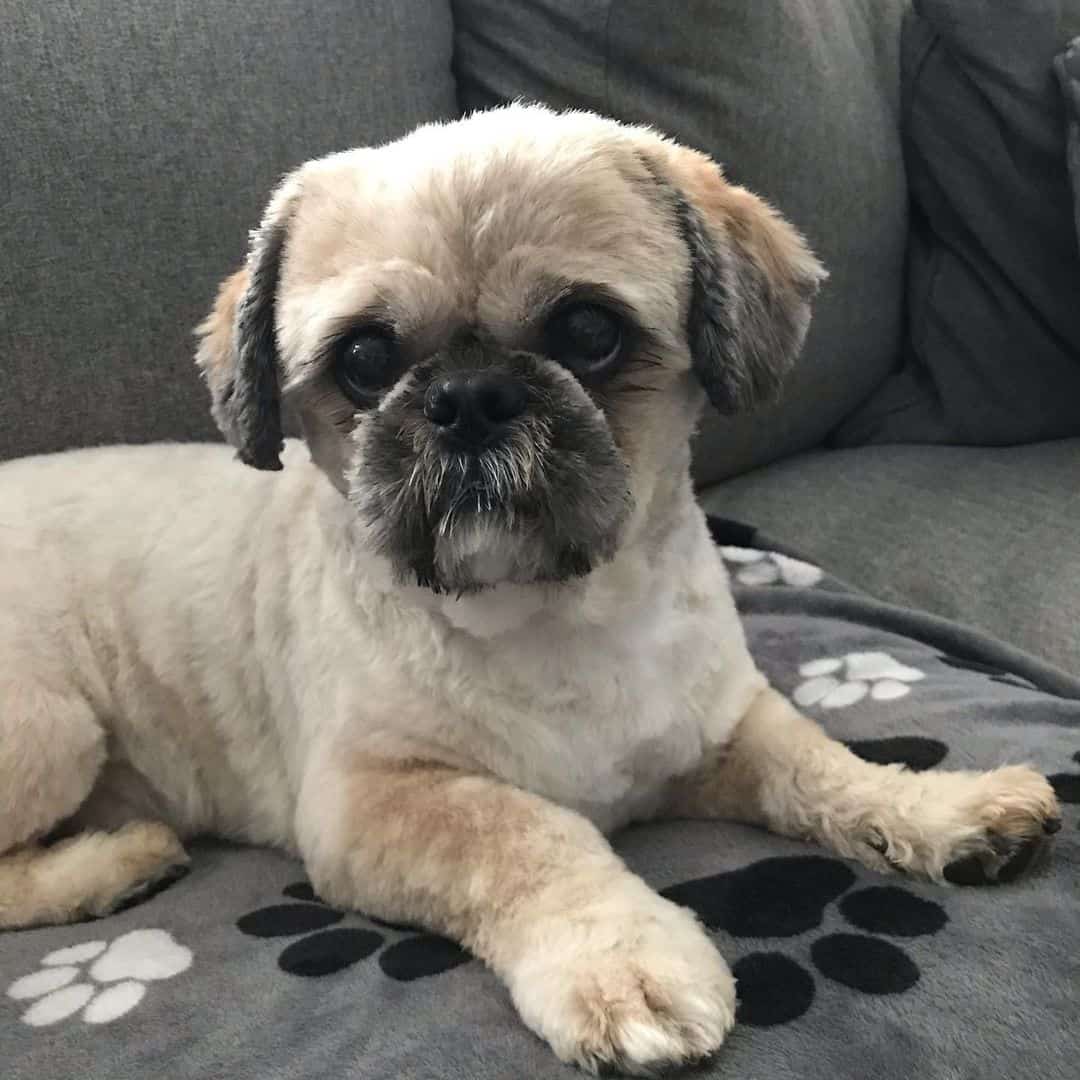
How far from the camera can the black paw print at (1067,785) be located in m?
0.97

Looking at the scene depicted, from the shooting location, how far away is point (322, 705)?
41.4 inches

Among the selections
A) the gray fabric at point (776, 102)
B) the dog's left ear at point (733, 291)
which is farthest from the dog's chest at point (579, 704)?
the gray fabric at point (776, 102)

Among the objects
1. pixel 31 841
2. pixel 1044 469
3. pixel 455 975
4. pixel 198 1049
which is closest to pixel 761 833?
pixel 455 975

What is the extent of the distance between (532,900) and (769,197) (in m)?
1.17

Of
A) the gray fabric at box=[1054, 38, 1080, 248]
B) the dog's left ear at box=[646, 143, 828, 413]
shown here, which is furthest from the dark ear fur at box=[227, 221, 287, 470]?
the gray fabric at box=[1054, 38, 1080, 248]

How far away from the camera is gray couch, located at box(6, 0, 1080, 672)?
1.35 meters

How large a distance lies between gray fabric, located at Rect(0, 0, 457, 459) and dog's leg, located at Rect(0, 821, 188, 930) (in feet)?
1.81

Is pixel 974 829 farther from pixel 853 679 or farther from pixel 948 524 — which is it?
pixel 948 524

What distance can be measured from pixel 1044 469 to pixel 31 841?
1464 mm

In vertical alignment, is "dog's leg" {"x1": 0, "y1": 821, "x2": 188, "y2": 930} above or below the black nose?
below

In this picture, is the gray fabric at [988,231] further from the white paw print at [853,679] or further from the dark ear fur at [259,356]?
the dark ear fur at [259,356]

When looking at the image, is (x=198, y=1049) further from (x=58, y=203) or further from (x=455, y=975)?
(x=58, y=203)

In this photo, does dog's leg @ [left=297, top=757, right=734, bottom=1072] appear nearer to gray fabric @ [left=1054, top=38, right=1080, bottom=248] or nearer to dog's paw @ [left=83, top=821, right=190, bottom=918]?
dog's paw @ [left=83, top=821, right=190, bottom=918]

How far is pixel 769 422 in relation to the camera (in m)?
1.79
